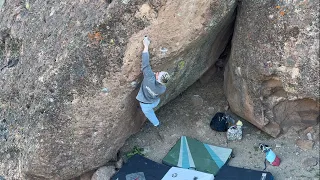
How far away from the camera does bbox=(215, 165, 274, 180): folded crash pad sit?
20.0ft

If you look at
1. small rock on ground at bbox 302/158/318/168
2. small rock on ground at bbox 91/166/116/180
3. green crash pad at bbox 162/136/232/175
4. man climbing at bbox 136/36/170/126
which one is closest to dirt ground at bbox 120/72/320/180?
small rock on ground at bbox 302/158/318/168

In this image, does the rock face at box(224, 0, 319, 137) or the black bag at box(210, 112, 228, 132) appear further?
the black bag at box(210, 112, 228, 132)

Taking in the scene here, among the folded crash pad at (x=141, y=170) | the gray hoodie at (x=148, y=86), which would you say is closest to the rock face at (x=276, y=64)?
the gray hoodie at (x=148, y=86)

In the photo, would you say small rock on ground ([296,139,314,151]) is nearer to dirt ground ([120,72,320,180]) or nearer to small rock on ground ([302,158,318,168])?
dirt ground ([120,72,320,180])

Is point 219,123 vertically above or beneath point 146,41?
beneath

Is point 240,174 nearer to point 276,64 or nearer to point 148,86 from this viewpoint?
point 276,64

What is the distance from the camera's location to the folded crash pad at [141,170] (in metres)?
6.57

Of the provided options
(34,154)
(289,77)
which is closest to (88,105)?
(34,154)

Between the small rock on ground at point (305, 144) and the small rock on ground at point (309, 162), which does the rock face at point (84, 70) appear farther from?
the small rock on ground at point (309, 162)

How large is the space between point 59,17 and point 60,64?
735 mm

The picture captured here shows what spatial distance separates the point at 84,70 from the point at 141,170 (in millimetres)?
1729

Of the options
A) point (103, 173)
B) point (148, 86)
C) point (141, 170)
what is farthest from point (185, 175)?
point (148, 86)

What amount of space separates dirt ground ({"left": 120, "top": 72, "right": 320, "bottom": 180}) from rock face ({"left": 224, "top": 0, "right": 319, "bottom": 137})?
24 cm

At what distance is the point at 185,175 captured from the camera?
251 inches
